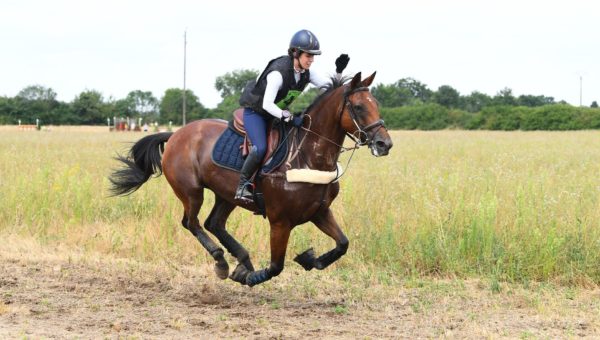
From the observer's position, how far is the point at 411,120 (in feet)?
223

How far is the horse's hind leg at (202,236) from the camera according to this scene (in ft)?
24.8

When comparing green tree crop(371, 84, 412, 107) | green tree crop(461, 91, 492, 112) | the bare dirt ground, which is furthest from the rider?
green tree crop(461, 91, 492, 112)

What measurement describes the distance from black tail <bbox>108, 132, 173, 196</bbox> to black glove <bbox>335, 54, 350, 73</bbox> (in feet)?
8.85

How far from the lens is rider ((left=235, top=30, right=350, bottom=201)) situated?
658 centimetres

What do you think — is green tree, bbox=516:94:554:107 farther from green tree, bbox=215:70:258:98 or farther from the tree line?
green tree, bbox=215:70:258:98

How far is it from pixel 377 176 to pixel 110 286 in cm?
634

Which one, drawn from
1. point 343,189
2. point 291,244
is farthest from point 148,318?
point 343,189

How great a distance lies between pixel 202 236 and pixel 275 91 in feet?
6.60

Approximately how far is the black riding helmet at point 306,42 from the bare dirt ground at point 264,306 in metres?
2.42

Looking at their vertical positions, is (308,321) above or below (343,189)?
below

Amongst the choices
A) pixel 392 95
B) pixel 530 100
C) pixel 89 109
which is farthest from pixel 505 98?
pixel 89 109

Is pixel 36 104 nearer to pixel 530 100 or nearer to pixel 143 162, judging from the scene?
pixel 530 100

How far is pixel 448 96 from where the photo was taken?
298 ft

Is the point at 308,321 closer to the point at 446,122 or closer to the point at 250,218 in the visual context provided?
the point at 250,218
